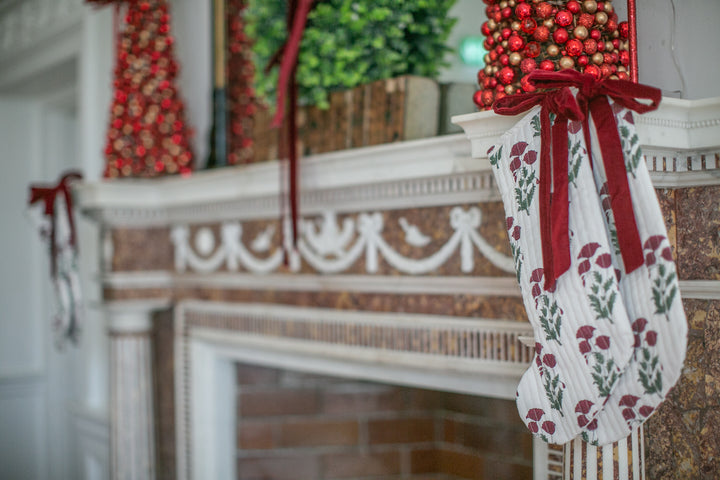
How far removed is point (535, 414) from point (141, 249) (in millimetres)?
1480

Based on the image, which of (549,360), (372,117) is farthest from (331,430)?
(549,360)

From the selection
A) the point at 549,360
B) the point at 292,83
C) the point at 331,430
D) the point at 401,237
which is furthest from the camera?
the point at 331,430

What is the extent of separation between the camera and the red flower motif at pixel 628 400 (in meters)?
0.88

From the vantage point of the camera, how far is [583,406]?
35.7 inches

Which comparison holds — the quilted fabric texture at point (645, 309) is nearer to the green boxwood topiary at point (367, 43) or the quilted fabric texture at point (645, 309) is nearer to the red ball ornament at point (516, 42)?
the red ball ornament at point (516, 42)

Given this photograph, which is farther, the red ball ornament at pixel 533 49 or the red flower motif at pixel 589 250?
the red ball ornament at pixel 533 49

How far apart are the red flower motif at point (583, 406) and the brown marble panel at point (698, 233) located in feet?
0.96

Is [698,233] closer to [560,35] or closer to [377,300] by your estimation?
[560,35]

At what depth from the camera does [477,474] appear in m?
1.94

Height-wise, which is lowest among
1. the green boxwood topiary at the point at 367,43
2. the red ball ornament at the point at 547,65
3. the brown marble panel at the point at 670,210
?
the brown marble panel at the point at 670,210

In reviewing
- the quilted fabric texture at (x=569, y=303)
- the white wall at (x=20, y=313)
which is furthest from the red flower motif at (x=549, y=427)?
the white wall at (x=20, y=313)

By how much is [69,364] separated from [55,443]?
0.39 meters

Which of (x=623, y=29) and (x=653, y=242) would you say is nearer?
(x=653, y=242)

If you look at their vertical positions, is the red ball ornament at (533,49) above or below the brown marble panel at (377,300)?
above
